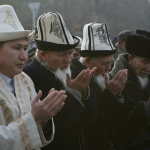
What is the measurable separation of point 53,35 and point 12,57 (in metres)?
1.18

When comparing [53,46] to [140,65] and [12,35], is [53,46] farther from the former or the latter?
[140,65]

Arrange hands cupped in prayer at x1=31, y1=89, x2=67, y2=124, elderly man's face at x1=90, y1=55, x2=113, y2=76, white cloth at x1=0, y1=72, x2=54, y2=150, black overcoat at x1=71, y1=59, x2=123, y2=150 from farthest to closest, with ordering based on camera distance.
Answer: elderly man's face at x1=90, y1=55, x2=113, y2=76 < black overcoat at x1=71, y1=59, x2=123, y2=150 < hands cupped in prayer at x1=31, y1=89, x2=67, y2=124 < white cloth at x1=0, y1=72, x2=54, y2=150

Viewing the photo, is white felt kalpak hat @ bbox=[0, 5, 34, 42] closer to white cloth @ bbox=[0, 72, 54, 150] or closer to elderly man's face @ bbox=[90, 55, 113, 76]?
white cloth @ bbox=[0, 72, 54, 150]

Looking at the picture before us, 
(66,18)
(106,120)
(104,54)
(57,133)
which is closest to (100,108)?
(106,120)

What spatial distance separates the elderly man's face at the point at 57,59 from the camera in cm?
423

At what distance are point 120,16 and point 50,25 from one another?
2367 centimetres

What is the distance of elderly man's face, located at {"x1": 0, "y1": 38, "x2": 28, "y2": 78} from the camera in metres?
3.18

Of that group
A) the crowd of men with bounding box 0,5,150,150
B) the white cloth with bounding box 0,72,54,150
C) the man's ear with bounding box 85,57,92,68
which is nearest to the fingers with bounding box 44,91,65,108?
the crowd of men with bounding box 0,5,150,150

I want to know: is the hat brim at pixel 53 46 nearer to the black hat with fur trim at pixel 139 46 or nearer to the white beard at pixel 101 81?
the white beard at pixel 101 81

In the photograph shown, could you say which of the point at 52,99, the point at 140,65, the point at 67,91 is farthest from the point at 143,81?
the point at 52,99

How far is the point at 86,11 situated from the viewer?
2730 centimetres

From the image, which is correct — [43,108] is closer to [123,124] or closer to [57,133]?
[57,133]

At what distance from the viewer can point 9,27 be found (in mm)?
3242

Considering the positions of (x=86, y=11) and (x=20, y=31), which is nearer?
(x=20, y=31)
